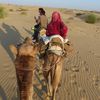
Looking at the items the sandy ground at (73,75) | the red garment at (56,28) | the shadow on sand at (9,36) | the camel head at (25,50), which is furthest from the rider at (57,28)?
the shadow on sand at (9,36)

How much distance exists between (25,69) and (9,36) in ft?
52.9

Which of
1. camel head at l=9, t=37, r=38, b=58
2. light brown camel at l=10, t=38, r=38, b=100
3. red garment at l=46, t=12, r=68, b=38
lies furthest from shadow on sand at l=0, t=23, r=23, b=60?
light brown camel at l=10, t=38, r=38, b=100

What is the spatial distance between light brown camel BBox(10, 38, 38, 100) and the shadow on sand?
1001cm

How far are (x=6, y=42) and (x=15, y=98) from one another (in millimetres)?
10887

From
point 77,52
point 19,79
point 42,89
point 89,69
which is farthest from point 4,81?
point 77,52

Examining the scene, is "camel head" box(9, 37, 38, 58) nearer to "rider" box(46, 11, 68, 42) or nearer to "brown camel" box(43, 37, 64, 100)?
"brown camel" box(43, 37, 64, 100)

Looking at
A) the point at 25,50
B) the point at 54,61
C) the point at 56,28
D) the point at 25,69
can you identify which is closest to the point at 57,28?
the point at 56,28

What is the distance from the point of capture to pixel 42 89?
1147 centimetres

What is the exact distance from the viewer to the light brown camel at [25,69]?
7344 millimetres

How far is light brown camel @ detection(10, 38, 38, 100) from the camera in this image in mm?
7344

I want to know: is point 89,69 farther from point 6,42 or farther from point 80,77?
point 6,42

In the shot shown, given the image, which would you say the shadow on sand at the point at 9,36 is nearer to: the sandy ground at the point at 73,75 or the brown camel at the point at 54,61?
the sandy ground at the point at 73,75

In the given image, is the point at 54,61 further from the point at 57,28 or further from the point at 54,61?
the point at 57,28

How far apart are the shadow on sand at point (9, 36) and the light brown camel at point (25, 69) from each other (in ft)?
32.8
